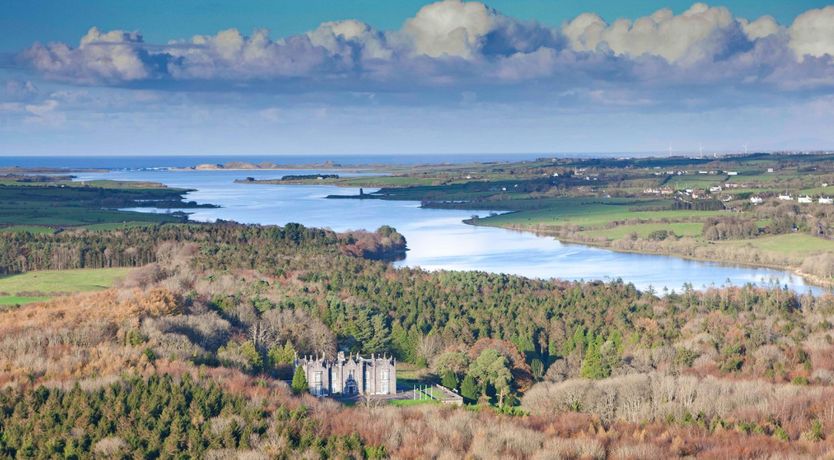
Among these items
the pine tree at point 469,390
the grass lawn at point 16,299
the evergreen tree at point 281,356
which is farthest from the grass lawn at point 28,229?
the pine tree at point 469,390

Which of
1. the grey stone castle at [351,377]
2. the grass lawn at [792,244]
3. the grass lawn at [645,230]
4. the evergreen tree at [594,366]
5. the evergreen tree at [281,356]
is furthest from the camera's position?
the grass lawn at [645,230]

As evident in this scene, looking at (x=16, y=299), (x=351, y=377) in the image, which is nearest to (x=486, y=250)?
(x=16, y=299)

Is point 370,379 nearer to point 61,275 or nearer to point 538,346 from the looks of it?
point 538,346

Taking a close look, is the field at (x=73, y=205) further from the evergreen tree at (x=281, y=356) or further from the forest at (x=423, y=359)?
the evergreen tree at (x=281, y=356)

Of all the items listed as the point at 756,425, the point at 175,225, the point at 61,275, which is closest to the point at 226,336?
the point at 756,425

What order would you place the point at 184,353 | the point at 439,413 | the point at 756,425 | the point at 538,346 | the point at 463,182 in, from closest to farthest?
the point at 756,425
the point at 439,413
the point at 184,353
the point at 538,346
the point at 463,182

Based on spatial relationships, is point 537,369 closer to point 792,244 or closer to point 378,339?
point 378,339
